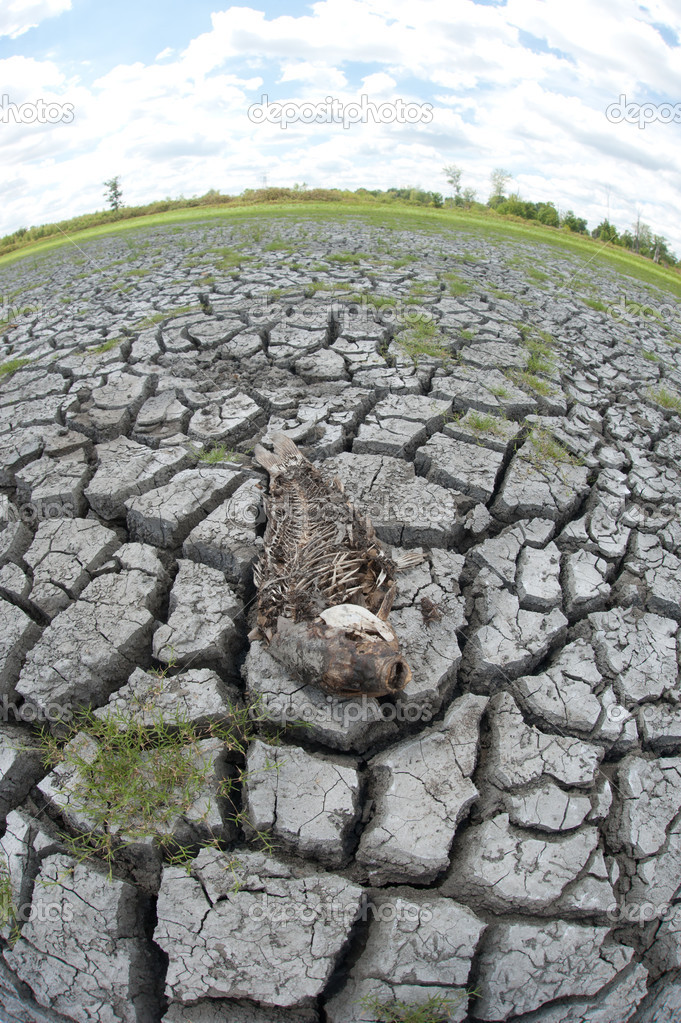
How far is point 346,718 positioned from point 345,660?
31 cm

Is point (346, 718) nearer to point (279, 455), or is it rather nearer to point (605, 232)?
point (279, 455)

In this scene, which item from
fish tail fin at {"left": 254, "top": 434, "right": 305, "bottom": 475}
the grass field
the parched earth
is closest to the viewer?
the parched earth

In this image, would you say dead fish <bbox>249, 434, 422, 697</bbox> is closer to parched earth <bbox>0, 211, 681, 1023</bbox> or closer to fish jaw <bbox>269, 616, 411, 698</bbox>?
fish jaw <bbox>269, 616, 411, 698</bbox>

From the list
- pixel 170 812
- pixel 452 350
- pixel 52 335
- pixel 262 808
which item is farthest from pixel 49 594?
pixel 52 335

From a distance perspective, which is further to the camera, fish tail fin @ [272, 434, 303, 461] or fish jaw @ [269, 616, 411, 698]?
fish tail fin @ [272, 434, 303, 461]

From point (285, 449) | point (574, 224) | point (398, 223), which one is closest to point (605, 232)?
point (574, 224)

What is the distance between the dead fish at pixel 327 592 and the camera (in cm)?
186

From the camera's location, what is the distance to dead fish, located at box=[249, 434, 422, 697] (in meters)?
1.86

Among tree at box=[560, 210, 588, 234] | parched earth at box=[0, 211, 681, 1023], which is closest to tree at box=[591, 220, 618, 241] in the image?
tree at box=[560, 210, 588, 234]

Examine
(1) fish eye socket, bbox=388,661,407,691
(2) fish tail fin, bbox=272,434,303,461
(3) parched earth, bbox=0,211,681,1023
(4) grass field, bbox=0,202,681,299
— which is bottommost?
(3) parched earth, bbox=0,211,681,1023

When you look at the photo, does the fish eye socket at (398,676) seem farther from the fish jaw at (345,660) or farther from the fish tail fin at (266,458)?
the fish tail fin at (266,458)

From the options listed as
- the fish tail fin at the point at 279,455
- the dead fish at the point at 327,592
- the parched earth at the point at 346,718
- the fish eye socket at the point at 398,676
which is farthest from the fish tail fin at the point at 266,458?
the fish eye socket at the point at 398,676

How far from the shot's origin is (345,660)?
183cm

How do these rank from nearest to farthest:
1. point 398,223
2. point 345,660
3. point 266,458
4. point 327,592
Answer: point 345,660 → point 327,592 → point 266,458 → point 398,223
